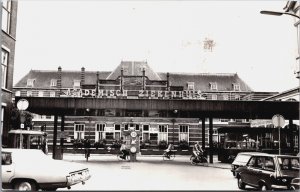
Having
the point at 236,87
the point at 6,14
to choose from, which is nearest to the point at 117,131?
the point at 236,87

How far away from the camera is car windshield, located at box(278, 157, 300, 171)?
31.5 feet

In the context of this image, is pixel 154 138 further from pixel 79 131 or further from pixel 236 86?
pixel 236 86

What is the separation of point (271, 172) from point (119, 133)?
2697 centimetres

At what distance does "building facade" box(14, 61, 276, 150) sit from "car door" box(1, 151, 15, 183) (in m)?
22.6

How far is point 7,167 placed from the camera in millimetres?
8922

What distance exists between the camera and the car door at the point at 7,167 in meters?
8.81

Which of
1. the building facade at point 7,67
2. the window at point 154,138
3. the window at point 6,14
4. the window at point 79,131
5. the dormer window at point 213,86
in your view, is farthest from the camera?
the dormer window at point 213,86

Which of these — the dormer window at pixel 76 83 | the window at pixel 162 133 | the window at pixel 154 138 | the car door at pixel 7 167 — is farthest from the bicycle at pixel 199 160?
the dormer window at pixel 76 83

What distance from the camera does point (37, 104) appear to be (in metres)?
17.6

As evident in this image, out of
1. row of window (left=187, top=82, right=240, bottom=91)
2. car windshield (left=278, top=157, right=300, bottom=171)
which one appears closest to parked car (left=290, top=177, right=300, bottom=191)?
car windshield (left=278, top=157, right=300, bottom=171)

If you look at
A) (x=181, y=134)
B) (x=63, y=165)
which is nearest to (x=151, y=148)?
(x=181, y=134)

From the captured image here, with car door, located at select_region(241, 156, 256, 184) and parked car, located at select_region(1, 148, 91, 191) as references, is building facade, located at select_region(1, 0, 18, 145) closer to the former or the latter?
parked car, located at select_region(1, 148, 91, 191)

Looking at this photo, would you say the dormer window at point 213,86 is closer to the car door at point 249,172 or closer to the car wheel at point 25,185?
the car door at point 249,172

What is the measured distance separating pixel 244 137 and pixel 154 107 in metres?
7.19
